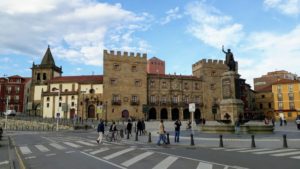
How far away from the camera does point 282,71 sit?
111500 mm

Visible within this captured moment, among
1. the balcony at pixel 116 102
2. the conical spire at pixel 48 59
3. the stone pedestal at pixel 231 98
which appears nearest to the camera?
the stone pedestal at pixel 231 98

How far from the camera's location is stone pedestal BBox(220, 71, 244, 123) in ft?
85.3

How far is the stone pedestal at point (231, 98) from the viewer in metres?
26.0

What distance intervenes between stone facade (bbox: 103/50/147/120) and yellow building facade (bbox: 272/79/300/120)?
4193 cm

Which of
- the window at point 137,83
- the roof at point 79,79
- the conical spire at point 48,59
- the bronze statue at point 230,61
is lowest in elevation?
the bronze statue at point 230,61

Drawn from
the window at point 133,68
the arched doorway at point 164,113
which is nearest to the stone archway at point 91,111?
the window at point 133,68

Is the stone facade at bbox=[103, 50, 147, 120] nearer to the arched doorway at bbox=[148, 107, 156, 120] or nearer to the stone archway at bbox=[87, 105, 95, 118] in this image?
the arched doorway at bbox=[148, 107, 156, 120]

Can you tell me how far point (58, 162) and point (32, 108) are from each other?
7299 cm

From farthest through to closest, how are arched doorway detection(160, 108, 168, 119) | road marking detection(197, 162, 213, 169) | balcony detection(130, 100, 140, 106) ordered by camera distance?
1. arched doorway detection(160, 108, 168, 119)
2. balcony detection(130, 100, 140, 106)
3. road marking detection(197, 162, 213, 169)

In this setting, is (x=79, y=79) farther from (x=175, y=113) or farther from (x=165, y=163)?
(x=165, y=163)

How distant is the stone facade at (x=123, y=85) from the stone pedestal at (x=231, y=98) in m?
41.1

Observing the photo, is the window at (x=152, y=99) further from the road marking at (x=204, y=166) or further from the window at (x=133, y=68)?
the road marking at (x=204, y=166)

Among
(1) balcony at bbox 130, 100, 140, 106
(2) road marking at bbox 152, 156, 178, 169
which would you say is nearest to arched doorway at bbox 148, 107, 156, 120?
(1) balcony at bbox 130, 100, 140, 106

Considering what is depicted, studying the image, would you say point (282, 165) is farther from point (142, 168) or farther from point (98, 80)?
point (98, 80)
